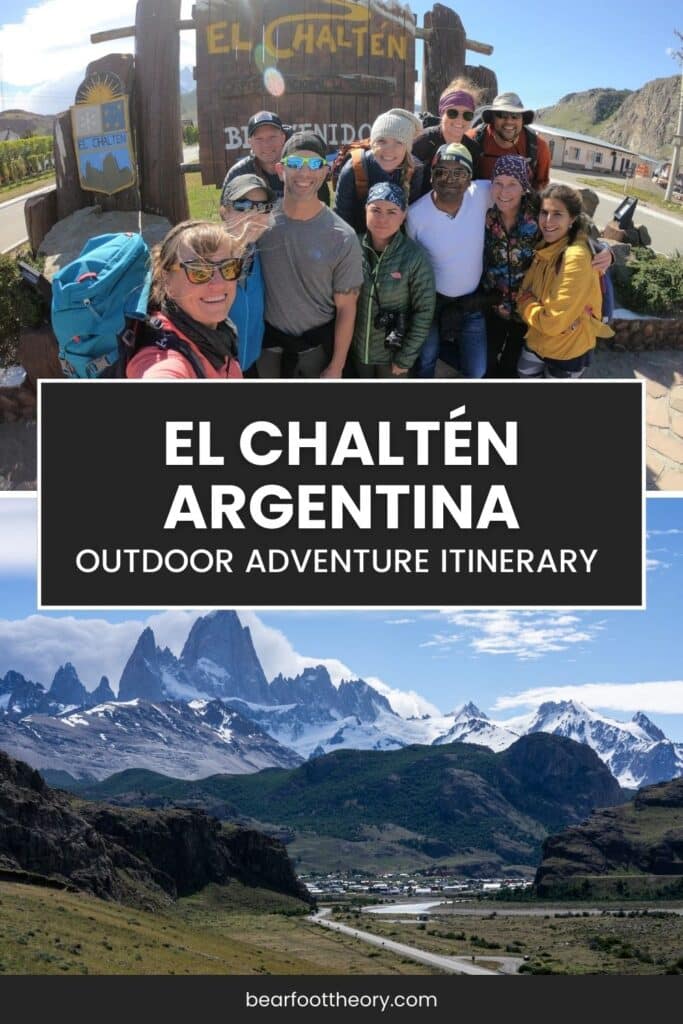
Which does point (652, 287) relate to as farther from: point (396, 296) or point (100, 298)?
point (100, 298)

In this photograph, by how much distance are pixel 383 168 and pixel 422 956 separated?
4660 millimetres

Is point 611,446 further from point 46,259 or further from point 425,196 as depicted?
point 46,259

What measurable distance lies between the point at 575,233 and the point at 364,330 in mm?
1389

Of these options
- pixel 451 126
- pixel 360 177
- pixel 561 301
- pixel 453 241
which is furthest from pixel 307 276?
pixel 561 301

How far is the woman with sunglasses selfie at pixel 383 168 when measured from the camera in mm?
6223

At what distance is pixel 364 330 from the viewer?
21.2 ft

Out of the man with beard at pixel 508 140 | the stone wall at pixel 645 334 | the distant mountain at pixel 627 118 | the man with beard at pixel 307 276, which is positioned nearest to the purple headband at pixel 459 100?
the man with beard at pixel 508 140

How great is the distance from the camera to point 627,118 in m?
31.1

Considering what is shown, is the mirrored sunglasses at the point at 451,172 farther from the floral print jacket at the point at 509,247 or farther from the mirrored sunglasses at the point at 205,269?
the mirrored sunglasses at the point at 205,269

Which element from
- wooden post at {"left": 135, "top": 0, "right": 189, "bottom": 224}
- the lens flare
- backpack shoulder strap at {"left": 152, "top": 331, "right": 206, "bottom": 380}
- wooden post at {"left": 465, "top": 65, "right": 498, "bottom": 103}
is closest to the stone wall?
wooden post at {"left": 465, "top": 65, "right": 498, "bottom": 103}

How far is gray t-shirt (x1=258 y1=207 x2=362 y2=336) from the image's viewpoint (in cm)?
585

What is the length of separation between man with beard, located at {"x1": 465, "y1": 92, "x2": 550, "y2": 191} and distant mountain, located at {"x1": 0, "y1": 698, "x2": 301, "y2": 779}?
3.96 metres

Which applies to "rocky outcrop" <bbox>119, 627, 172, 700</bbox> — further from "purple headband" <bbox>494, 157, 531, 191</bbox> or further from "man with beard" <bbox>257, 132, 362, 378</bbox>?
"purple headband" <bbox>494, 157, 531, 191</bbox>

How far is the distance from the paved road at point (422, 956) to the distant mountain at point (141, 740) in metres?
1.31
